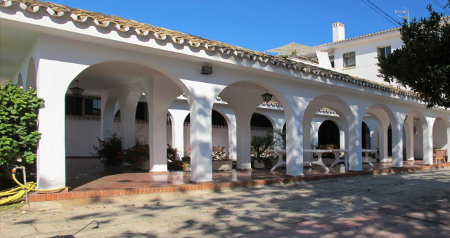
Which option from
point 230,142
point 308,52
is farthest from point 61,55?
point 308,52

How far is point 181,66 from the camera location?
8.05 m

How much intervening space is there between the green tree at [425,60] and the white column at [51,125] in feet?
19.6

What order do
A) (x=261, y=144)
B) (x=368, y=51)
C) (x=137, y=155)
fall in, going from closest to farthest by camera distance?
(x=137, y=155)
(x=261, y=144)
(x=368, y=51)

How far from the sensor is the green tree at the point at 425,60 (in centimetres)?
617

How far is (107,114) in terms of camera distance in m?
13.3

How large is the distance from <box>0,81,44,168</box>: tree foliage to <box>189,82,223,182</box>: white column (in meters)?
3.13

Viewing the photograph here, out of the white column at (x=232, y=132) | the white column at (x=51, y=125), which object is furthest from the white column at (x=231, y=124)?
the white column at (x=51, y=125)

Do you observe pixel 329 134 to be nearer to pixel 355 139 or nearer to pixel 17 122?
pixel 355 139

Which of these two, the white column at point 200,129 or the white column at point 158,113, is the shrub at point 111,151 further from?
the white column at point 200,129

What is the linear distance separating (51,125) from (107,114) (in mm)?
7061

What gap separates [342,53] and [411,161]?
13.9 metres

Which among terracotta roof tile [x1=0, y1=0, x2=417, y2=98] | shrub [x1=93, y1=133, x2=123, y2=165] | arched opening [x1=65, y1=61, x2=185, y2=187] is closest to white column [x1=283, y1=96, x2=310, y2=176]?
terracotta roof tile [x1=0, y1=0, x2=417, y2=98]

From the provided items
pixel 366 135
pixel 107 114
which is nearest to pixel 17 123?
pixel 107 114

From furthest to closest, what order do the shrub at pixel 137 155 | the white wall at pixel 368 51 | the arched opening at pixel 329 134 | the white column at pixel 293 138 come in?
the white wall at pixel 368 51, the arched opening at pixel 329 134, the shrub at pixel 137 155, the white column at pixel 293 138
